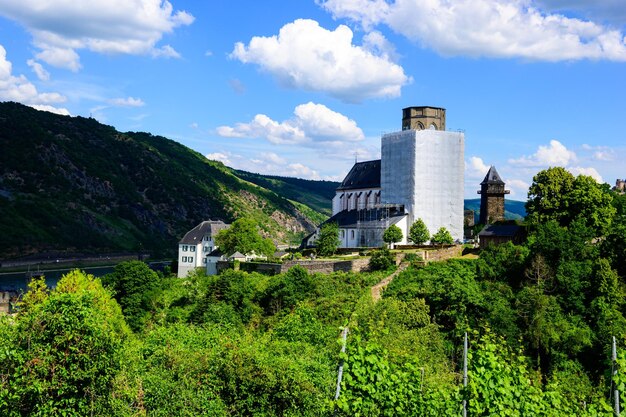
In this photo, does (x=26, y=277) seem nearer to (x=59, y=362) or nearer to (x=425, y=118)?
(x=425, y=118)

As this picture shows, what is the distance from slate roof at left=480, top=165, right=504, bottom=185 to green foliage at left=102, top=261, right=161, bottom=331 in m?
44.5

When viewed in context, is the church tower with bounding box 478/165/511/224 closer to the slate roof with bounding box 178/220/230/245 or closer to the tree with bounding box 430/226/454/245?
the tree with bounding box 430/226/454/245

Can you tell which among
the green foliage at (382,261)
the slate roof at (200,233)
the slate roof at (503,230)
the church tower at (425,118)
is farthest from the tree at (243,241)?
the church tower at (425,118)

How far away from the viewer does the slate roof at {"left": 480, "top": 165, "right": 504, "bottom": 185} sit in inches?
3155

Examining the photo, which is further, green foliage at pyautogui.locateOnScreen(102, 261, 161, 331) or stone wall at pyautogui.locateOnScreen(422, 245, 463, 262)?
green foliage at pyautogui.locateOnScreen(102, 261, 161, 331)

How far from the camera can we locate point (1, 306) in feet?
204

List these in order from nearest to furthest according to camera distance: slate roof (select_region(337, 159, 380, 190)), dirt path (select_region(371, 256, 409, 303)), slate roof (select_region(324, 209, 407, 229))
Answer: dirt path (select_region(371, 256, 409, 303)), slate roof (select_region(324, 209, 407, 229)), slate roof (select_region(337, 159, 380, 190))

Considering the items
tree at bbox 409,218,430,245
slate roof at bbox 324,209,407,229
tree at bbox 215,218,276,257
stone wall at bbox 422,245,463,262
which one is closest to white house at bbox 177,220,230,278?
tree at bbox 215,218,276,257

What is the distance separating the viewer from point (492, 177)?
267 feet

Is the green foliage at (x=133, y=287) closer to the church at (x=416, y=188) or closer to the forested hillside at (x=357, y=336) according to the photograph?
the forested hillside at (x=357, y=336)

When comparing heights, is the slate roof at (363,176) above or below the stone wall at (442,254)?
above

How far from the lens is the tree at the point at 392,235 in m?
65.3

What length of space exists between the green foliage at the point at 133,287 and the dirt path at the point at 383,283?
886 inches

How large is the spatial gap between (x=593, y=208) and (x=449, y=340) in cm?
1956
